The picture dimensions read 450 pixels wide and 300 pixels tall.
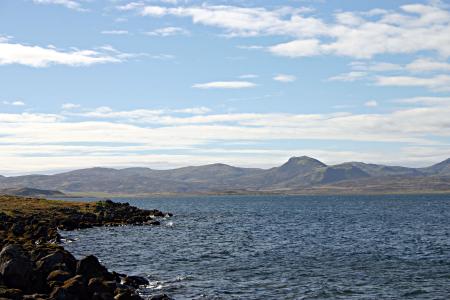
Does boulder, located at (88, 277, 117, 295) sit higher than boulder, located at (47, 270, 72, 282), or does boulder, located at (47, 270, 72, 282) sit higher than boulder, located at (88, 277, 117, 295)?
boulder, located at (47, 270, 72, 282)

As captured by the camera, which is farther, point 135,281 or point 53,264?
point 135,281

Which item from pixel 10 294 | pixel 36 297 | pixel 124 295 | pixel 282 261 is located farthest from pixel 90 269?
pixel 282 261

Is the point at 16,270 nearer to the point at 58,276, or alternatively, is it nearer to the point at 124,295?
the point at 58,276

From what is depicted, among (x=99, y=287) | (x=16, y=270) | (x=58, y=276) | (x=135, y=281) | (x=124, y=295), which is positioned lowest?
(x=135, y=281)

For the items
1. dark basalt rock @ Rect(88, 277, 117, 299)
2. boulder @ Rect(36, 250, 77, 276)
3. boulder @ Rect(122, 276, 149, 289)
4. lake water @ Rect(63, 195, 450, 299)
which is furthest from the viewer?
boulder @ Rect(122, 276, 149, 289)

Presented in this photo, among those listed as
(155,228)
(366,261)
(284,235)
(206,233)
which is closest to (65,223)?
(155,228)

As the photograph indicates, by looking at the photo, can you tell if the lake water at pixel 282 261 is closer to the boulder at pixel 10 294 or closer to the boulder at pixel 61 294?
the boulder at pixel 61 294

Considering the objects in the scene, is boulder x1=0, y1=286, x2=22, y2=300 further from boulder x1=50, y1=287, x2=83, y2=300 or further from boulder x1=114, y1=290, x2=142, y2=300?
boulder x1=114, y1=290, x2=142, y2=300

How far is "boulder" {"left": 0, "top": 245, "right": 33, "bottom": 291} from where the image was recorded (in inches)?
1320

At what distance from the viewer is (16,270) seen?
33.8m

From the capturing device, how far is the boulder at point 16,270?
1320 inches

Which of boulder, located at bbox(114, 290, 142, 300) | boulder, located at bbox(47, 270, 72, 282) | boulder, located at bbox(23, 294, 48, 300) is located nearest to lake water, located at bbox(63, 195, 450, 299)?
boulder, located at bbox(114, 290, 142, 300)

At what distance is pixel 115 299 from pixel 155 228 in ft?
215

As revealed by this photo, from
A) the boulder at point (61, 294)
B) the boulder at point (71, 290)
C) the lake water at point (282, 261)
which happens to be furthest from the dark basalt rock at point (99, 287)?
the lake water at point (282, 261)
